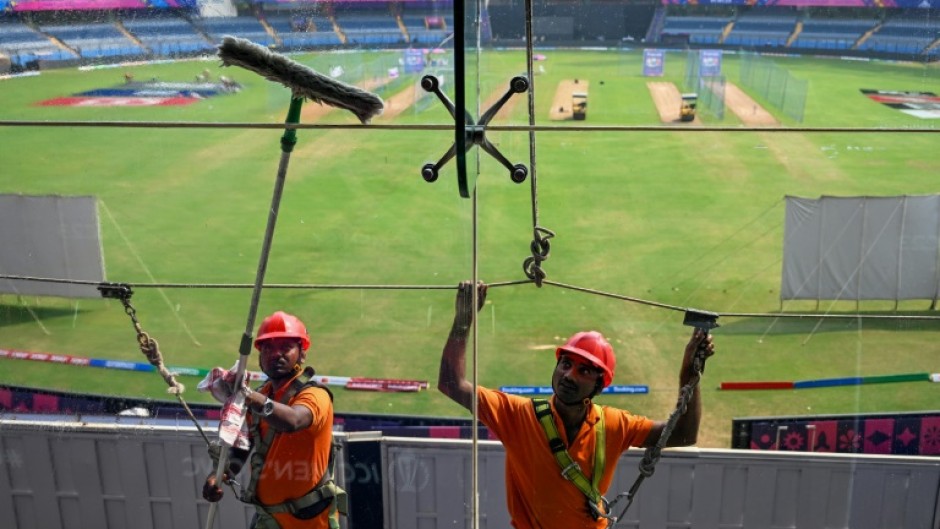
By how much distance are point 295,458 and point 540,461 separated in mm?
878

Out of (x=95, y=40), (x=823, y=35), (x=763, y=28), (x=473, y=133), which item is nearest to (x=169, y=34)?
(x=473, y=133)

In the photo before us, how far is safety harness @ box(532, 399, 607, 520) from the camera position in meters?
2.33

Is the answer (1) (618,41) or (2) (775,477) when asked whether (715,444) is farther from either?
(1) (618,41)

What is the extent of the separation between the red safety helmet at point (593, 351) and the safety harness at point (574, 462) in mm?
161

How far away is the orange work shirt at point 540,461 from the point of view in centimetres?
235

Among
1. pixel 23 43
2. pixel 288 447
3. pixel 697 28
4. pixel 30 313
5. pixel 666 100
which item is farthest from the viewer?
pixel 697 28

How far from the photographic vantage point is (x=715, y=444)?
6.59 metres

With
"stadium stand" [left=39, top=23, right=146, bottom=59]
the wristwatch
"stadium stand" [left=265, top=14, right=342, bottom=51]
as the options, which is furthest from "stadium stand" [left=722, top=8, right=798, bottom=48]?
the wristwatch

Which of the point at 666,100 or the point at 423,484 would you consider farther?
the point at 666,100

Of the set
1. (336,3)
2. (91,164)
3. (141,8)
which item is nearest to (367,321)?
(141,8)

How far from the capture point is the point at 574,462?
7.65 feet

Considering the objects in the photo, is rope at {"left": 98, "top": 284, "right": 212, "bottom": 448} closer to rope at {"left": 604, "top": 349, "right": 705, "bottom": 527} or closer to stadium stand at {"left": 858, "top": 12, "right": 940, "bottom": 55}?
rope at {"left": 604, "top": 349, "right": 705, "bottom": 527}

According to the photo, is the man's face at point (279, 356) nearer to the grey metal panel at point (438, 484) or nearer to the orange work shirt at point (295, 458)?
the orange work shirt at point (295, 458)

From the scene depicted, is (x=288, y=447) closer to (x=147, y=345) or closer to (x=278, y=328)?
(x=278, y=328)
